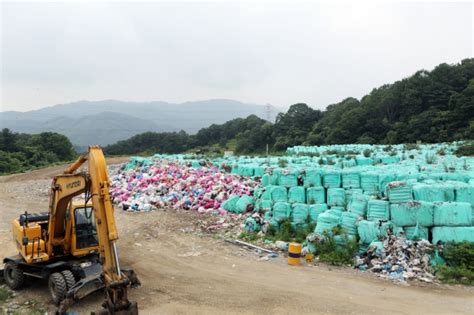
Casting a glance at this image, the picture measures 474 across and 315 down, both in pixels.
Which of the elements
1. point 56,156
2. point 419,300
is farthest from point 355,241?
point 56,156

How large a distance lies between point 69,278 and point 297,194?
6254 millimetres

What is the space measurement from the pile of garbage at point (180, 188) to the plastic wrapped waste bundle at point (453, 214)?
607 centimetres

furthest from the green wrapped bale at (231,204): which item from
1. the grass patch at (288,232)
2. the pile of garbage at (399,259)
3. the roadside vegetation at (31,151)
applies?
the roadside vegetation at (31,151)

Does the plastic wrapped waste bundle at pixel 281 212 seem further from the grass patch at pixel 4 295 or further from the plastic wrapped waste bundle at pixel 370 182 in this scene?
the grass patch at pixel 4 295

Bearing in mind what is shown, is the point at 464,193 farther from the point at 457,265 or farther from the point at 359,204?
the point at 359,204

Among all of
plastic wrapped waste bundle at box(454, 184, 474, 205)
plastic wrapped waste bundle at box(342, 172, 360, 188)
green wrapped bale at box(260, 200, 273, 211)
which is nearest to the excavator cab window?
green wrapped bale at box(260, 200, 273, 211)

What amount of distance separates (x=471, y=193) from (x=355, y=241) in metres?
2.61

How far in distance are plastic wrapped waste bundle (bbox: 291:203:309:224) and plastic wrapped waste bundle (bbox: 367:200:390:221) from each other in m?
1.77

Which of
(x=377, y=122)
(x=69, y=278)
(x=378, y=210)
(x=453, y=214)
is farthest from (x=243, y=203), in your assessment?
(x=377, y=122)

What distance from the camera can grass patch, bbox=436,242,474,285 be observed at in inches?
291

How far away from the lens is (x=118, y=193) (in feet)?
55.5

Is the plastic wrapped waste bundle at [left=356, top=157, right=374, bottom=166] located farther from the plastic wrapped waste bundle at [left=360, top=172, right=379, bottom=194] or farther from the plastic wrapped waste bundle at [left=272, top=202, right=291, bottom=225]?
the plastic wrapped waste bundle at [left=272, top=202, right=291, bottom=225]

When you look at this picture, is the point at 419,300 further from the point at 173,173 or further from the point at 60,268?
the point at 173,173

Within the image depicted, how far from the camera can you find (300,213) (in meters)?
10.3
